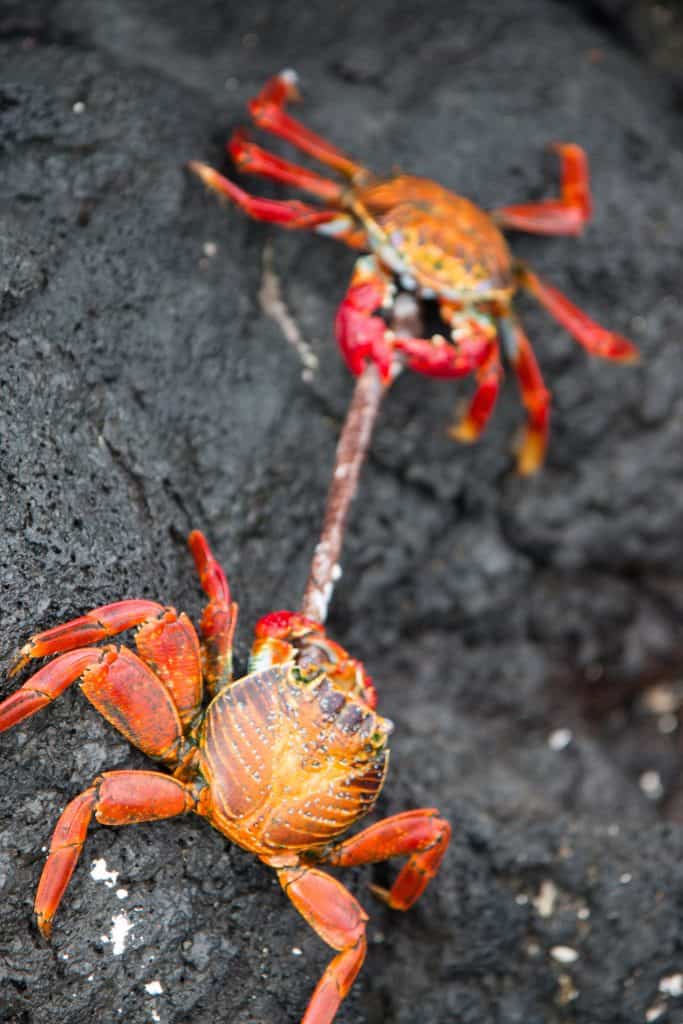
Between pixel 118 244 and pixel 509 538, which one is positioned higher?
pixel 118 244

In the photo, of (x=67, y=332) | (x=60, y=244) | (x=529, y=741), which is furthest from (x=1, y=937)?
(x=529, y=741)

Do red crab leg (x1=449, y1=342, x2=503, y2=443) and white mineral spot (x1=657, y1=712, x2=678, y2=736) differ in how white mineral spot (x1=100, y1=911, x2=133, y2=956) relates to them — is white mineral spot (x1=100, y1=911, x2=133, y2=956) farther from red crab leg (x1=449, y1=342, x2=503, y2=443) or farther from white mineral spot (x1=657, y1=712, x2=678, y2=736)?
white mineral spot (x1=657, y1=712, x2=678, y2=736)

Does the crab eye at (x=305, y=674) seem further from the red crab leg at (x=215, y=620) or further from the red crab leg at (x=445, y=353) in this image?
the red crab leg at (x=445, y=353)

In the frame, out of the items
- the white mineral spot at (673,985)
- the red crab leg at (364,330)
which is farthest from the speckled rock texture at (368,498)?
the red crab leg at (364,330)

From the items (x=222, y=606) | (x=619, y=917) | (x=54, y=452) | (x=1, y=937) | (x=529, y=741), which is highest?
(x=54, y=452)

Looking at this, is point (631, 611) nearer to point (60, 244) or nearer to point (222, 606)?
point (222, 606)

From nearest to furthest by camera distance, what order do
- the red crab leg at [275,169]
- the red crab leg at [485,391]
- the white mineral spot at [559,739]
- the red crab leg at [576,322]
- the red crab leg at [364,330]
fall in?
the red crab leg at [364,330], the red crab leg at [275,169], the red crab leg at [485,391], the red crab leg at [576,322], the white mineral spot at [559,739]

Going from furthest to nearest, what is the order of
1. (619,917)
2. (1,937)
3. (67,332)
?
(619,917)
(67,332)
(1,937)
